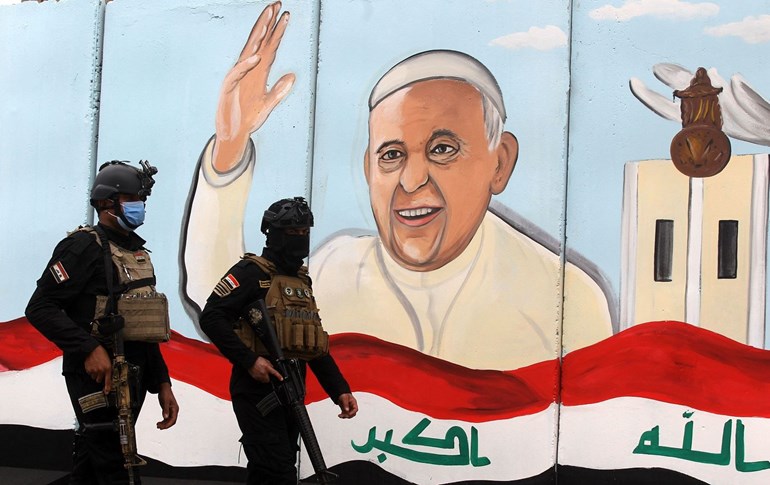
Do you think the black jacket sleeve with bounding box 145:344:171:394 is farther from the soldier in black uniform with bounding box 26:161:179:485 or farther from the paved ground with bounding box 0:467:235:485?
the paved ground with bounding box 0:467:235:485

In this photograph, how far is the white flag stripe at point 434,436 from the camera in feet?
16.4

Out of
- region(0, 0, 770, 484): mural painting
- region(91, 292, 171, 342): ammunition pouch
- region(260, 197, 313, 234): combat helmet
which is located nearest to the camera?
region(91, 292, 171, 342): ammunition pouch

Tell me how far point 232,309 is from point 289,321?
261 millimetres

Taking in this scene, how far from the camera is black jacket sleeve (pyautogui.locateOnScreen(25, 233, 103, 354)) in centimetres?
376

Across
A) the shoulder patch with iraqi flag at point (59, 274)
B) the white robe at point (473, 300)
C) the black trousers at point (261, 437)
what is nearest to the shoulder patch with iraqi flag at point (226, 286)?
the black trousers at point (261, 437)

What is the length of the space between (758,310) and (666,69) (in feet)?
4.47

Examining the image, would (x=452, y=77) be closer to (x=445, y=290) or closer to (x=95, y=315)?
(x=445, y=290)

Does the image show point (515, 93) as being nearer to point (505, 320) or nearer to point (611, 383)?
point (505, 320)

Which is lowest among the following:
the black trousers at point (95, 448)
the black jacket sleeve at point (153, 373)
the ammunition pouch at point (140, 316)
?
the black trousers at point (95, 448)

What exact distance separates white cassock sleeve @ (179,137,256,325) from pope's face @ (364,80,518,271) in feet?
2.74

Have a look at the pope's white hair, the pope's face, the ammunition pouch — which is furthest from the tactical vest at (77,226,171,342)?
the pope's white hair

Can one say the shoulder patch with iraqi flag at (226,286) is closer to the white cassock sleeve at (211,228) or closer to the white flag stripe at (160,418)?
the white cassock sleeve at (211,228)

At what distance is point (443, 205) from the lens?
535 centimetres

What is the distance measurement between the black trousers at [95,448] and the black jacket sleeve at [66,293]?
209 millimetres
